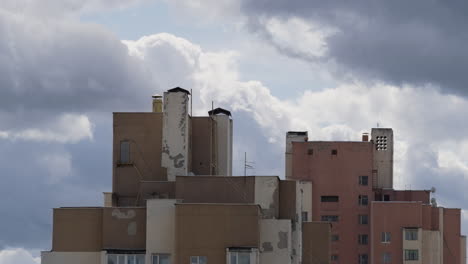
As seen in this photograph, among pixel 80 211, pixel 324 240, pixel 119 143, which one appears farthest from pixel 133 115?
pixel 324 240

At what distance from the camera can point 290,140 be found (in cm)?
17375

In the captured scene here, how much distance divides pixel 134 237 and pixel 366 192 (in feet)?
301

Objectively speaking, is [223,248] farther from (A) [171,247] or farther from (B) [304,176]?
(B) [304,176]

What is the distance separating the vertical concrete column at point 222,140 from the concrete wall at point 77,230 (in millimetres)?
13472

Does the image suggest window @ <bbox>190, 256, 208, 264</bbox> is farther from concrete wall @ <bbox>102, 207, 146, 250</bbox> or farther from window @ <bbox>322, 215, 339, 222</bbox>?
window @ <bbox>322, 215, 339, 222</bbox>

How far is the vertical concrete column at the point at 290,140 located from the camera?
561ft

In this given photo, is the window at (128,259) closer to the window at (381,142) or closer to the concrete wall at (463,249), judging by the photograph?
the concrete wall at (463,249)

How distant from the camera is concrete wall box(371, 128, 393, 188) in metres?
175

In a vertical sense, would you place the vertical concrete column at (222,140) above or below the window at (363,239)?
above

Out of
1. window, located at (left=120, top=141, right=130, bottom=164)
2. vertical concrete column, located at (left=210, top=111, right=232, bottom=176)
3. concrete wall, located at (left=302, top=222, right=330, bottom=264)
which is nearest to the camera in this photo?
window, located at (left=120, top=141, right=130, bottom=164)

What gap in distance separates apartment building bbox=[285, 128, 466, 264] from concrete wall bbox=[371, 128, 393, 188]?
230cm

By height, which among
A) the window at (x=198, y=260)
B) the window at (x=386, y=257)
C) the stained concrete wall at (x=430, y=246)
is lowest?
the window at (x=198, y=260)

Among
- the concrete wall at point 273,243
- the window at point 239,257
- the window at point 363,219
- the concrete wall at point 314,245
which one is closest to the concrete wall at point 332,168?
the window at point 363,219

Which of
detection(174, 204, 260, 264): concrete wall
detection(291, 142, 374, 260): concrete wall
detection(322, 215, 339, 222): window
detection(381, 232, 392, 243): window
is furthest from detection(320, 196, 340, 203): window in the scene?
detection(174, 204, 260, 264): concrete wall
